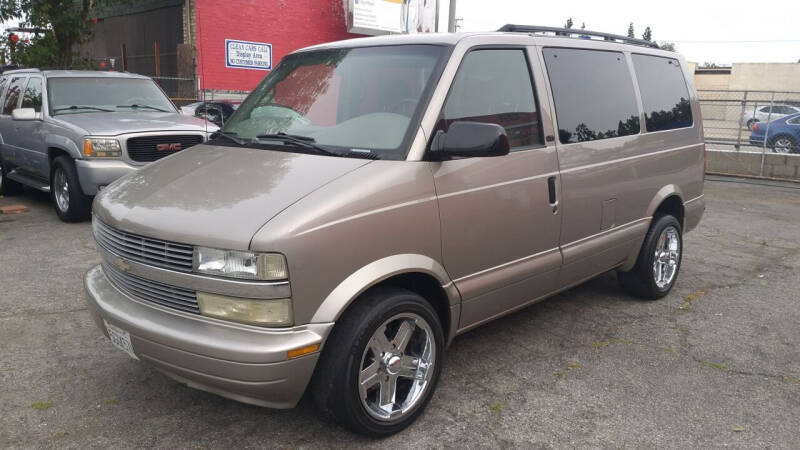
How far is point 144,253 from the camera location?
3.02m

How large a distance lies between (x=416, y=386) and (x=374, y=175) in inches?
43.5

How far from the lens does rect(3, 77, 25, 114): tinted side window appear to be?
885 cm

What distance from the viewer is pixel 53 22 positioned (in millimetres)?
12633

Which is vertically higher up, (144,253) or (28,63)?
(28,63)

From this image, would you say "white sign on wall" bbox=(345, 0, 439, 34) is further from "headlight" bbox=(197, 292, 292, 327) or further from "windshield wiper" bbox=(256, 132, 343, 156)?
"headlight" bbox=(197, 292, 292, 327)

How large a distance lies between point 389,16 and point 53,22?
11.8m

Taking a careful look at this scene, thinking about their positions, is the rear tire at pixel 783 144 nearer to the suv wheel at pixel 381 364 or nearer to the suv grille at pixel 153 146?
the suv grille at pixel 153 146

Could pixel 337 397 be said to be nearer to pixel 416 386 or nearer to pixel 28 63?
pixel 416 386

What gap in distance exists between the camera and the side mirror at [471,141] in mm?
3174

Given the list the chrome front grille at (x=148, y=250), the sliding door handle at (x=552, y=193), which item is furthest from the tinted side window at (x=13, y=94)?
the sliding door handle at (x=552, y=193)

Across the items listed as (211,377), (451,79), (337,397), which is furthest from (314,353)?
(451,79)

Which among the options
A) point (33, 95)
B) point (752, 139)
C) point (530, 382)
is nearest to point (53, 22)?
point (33, 95)

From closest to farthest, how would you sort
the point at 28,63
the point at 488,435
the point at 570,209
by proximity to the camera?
the point at 488,435
the point at 570,209
the point at 28,63

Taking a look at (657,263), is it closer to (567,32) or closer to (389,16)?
(567,32)
